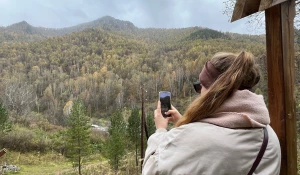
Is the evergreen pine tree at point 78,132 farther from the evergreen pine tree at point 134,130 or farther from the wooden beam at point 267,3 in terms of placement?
the wooden beam at point 267,3

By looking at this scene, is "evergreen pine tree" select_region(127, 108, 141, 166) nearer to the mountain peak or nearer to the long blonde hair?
the long blonde hair

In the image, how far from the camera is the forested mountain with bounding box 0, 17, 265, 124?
184ft

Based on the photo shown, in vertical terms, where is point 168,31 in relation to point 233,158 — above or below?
above

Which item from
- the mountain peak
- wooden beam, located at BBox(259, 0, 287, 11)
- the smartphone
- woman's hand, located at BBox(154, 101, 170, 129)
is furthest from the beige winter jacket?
the mountain peak

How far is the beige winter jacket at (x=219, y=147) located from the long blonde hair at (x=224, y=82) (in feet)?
0.10

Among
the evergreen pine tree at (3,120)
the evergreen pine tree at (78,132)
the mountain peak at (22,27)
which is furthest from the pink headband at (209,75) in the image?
the mountain peak at (22,27)

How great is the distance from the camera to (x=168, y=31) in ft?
367

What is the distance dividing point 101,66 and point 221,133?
83.6 meters

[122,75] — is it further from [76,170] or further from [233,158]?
[233,158]

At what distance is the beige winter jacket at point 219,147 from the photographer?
0.83 meters

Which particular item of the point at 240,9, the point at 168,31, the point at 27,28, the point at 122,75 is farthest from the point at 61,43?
the point at 240,9

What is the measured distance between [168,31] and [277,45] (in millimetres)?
112712

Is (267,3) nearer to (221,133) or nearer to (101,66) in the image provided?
(221,133)

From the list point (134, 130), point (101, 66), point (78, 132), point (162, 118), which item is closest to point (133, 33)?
A: point (101, 66)
